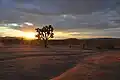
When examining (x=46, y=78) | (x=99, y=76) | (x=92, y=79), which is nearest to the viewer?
(x=92, y=79)

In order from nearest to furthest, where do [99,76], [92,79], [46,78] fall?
1. [92,79]
2. [99,76]
3. [46,78]

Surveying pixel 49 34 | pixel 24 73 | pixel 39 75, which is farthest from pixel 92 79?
pixel 49 34

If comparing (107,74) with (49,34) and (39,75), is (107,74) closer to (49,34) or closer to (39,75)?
(39,75)

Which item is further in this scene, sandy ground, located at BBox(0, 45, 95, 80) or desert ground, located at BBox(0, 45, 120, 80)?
sandy ground, located at BBox(0, 45, 95, 80)

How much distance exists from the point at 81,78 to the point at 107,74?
2.34 m

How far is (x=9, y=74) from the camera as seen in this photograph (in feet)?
77.0

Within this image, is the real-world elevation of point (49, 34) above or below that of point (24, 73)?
above

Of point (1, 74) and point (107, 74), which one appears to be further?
point (1, 74)

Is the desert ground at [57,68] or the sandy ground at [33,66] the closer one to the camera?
the desert ground at [57,68]

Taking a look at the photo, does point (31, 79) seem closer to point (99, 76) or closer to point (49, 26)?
point (99, 76)

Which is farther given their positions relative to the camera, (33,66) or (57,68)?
(33,66)

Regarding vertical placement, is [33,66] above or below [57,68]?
above

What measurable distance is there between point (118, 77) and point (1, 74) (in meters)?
8.90

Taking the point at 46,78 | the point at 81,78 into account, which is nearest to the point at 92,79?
the point at 81,78
